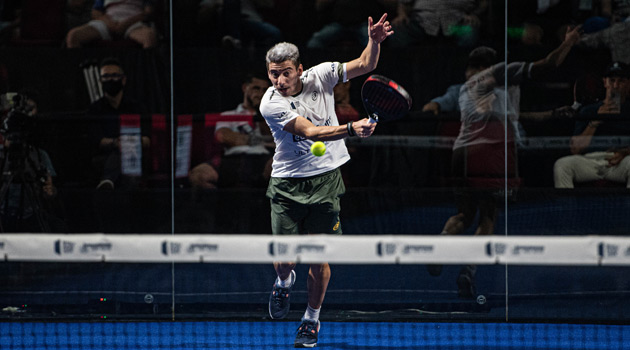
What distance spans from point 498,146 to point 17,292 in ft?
12.4

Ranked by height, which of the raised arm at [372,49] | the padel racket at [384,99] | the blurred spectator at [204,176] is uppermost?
the raised arm at [372,49]

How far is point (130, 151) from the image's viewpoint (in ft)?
20.9

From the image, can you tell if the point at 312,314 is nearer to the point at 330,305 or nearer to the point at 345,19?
the point at 330,305

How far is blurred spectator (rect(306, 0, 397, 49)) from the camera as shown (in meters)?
6.21

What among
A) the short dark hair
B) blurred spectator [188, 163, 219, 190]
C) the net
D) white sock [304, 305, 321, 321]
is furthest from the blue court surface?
the short dark hair

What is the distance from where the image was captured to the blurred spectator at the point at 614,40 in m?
6.04

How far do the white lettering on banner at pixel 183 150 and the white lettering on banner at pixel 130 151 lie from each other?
29 centimetres

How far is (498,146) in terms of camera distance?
6.20 m

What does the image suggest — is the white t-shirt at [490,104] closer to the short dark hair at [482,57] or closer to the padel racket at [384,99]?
the short dark hair at [482,57]

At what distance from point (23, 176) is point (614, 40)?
4.45 metres

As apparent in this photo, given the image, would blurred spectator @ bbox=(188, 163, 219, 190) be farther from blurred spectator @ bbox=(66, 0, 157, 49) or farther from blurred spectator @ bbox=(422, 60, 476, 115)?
blurred spectator @ bbox=(422, 60, 476, 115)

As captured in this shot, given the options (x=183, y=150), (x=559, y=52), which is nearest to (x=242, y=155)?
(x=183, y=150)

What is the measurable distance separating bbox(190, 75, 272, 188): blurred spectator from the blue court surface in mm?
1054

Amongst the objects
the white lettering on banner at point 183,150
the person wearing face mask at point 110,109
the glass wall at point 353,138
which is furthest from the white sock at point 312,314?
the person wearing face mask at point 110,109
